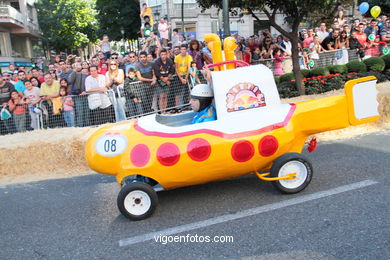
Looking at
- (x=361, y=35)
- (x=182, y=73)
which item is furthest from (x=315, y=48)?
(x=182, y=73)

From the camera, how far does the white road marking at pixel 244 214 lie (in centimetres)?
393

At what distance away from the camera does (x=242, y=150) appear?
441cm

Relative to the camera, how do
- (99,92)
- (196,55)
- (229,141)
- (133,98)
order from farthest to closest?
(196,55) → (133,98) → (99,92) → (229,141)

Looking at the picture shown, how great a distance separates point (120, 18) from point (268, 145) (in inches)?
1365

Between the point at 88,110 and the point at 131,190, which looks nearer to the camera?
the point at 131,190

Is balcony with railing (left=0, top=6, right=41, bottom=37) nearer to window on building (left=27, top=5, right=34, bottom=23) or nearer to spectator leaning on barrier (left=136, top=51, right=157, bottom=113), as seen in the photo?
window on building (left=27, top=5, right=34, bottom=23)

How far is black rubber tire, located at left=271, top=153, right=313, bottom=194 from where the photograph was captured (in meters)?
4.46

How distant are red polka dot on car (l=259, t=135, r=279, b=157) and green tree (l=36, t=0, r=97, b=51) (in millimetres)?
44589

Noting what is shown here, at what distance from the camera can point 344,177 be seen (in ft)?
16.3

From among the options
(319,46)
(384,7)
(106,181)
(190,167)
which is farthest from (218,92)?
(384,7)

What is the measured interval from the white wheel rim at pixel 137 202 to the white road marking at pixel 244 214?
419mm

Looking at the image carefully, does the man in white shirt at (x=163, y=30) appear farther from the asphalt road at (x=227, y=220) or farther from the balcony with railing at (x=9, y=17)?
the balcony with railing at (x=9, y=17)

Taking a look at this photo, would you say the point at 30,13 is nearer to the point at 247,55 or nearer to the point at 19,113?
the point at 247,55

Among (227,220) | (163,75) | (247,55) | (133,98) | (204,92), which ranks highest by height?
(247,55)
